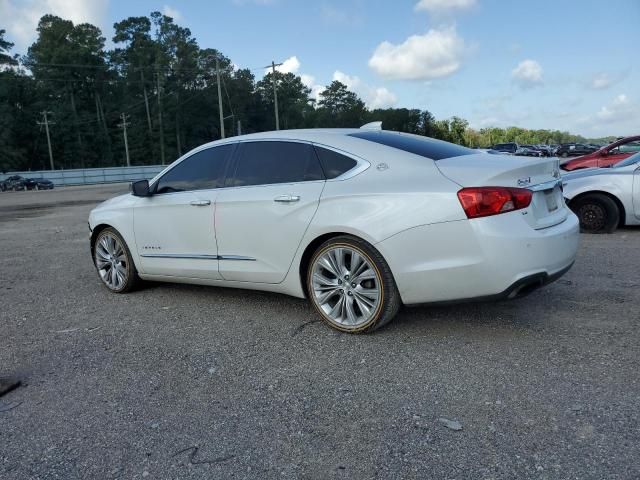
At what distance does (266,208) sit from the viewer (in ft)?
14.5

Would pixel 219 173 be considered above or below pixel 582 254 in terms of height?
above

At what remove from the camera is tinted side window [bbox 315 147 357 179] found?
163 inches

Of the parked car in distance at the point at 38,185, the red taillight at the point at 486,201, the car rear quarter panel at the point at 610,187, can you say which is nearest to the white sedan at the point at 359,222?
the red taillight at the point at 486,201

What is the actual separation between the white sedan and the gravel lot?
42 cm

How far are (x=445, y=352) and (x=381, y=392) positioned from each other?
0.77m

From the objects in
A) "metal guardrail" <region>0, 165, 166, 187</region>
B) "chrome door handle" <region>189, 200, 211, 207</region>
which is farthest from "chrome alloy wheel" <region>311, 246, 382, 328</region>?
"metal guardrail" <region>0, 165, 166, 187</region>

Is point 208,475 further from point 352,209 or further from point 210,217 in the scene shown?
point 210,217

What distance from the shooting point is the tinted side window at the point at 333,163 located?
415 centimetres

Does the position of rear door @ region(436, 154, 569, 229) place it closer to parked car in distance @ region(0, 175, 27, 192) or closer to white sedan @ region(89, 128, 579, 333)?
white sedan @ region(89, 128, 579, 333)

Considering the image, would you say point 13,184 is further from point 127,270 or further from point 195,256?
point 195,256

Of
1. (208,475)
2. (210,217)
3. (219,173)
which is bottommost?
(208,475)

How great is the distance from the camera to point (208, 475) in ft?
8.06

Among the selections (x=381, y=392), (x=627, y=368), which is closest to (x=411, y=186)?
(x=381, y=392)

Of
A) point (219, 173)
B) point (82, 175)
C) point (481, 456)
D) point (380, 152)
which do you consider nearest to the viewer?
point (481, 456)
